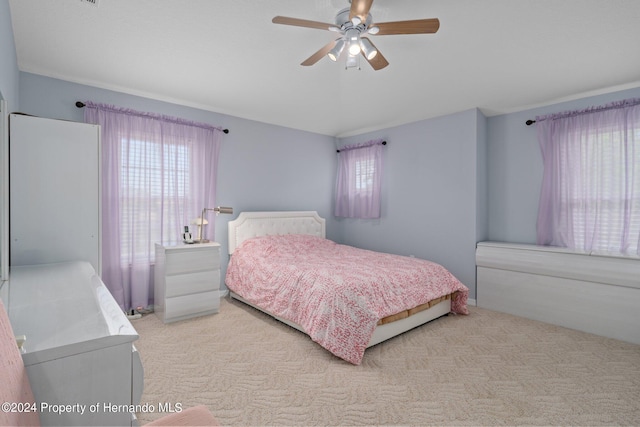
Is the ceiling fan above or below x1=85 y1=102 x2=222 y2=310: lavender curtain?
above

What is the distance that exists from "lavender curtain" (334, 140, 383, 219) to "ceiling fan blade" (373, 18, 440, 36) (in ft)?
9.72

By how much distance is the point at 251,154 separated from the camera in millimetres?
4527

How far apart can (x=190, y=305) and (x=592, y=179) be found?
4620mm

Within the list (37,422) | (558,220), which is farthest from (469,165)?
(37,422)

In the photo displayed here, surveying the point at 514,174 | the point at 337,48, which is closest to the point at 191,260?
the point at 337,48

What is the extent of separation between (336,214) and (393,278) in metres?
2.72

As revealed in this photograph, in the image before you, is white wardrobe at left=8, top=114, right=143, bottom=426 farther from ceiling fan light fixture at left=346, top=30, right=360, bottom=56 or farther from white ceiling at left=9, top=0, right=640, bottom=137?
ceiling fan light fixture at left=346, top=30, right=360, bottom=56

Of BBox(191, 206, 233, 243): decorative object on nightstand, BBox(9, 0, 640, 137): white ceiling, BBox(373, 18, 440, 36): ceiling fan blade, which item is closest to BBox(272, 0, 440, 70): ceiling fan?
BBox(373, 18, 440, 36): ceiling fan blade

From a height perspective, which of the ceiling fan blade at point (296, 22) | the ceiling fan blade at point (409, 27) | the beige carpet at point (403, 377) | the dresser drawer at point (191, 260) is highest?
the ceiling fan blade at point (296, 22)

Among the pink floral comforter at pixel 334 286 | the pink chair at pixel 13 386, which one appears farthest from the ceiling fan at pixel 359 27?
the pink chair at pixel 13 386

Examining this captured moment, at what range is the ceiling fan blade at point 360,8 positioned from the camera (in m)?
1.80

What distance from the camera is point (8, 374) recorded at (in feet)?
2.54

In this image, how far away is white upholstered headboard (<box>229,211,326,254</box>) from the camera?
421 cm

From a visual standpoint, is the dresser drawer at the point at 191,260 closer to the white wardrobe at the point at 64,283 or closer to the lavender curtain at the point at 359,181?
the white wardrobe at the point at 64,283
